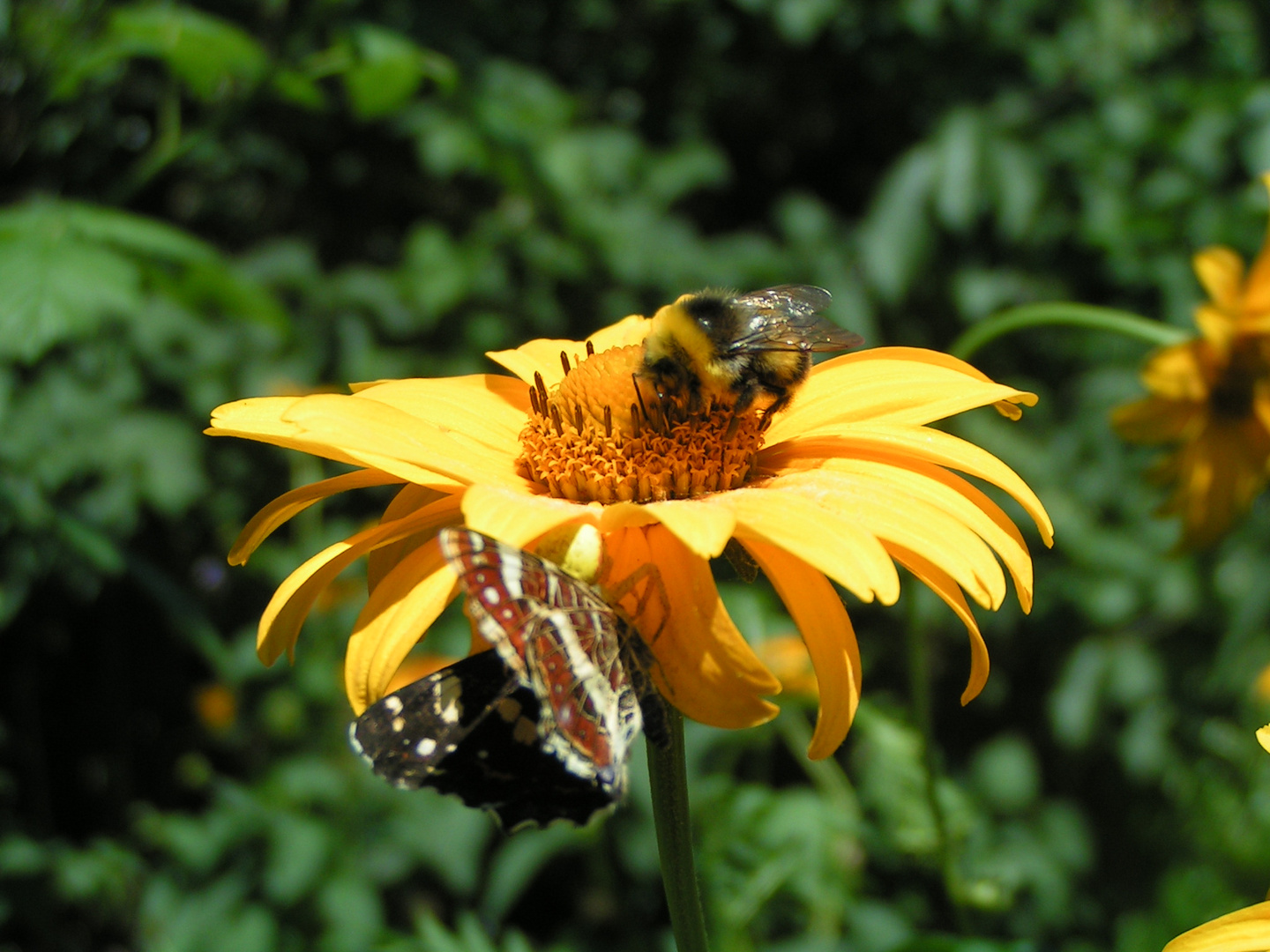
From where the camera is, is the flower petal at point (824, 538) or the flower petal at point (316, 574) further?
the flower petal at point (316, 574)

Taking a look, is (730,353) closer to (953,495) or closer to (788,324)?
(788,324)

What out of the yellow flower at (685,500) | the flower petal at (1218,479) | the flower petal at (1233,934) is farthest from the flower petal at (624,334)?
the flower petal at (1218,479)

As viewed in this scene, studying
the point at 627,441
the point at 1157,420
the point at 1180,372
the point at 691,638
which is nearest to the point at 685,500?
the point at 627,441

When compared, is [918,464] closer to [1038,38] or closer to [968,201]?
[968,201]

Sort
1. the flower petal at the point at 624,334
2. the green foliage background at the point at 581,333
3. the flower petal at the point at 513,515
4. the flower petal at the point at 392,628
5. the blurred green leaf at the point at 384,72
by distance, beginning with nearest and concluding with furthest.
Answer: the flower petal at the point at 513,515 → the flower petal at the point at 392,628 → the flower petal at the point at 624,334 → the blurred green leaf at the point at 384,72 → the green foliage background at the point at 581,333

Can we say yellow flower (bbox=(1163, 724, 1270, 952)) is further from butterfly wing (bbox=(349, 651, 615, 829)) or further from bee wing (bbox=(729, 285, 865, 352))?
bee wing (bbox=(729, 285, 865, 352))

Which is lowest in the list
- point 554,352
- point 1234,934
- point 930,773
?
point 1234,934

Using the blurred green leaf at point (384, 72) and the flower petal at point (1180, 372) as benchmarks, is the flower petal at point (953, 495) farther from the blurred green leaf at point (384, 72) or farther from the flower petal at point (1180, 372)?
the blurred green leaf at point (384, 72)
